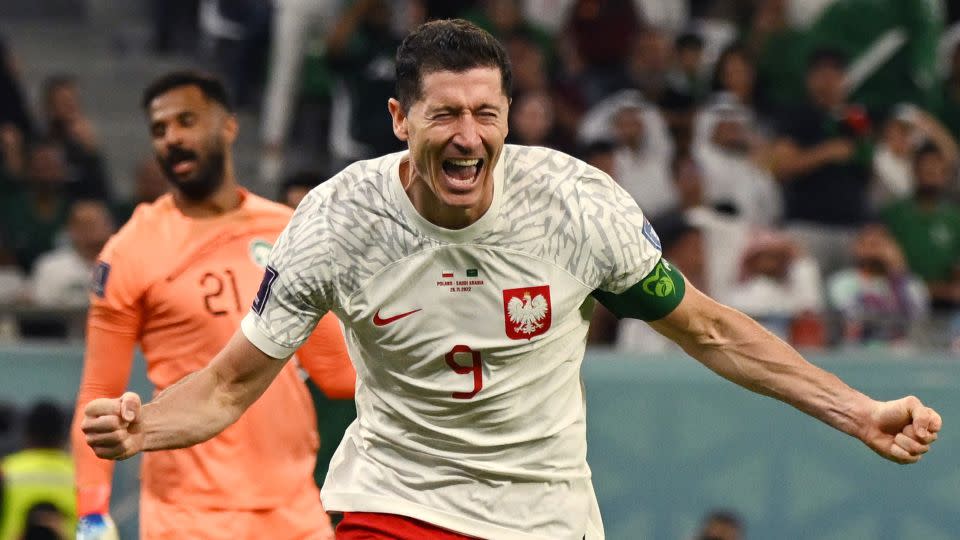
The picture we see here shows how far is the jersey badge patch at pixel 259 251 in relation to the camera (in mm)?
4844

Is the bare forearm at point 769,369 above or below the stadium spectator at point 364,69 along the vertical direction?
above

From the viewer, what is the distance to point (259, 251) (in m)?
4.86

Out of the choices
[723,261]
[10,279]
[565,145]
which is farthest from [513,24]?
[10,279]

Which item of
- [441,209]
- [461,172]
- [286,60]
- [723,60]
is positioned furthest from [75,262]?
[461,172]

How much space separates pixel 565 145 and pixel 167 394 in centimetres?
630

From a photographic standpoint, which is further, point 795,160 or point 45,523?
point 795,160

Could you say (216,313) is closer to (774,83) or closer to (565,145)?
(565,145)

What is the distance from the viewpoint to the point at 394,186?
356 cm

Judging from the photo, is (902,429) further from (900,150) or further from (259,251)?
(900,150)

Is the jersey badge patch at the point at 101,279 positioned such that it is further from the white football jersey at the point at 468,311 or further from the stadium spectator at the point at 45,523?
the stadium spectator at the point at 45,523

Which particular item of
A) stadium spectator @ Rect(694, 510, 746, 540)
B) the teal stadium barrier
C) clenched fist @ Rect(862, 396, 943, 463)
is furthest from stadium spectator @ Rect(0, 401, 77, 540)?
clenched fist @ Rect(862, 396, 943, 463)

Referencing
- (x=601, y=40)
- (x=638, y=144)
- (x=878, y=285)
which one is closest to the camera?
(x=878, y=285)

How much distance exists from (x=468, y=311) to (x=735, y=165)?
21.3 feet

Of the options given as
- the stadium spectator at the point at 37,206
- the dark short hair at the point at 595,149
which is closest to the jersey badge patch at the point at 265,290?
the stadium spectator at the point at 37,206
